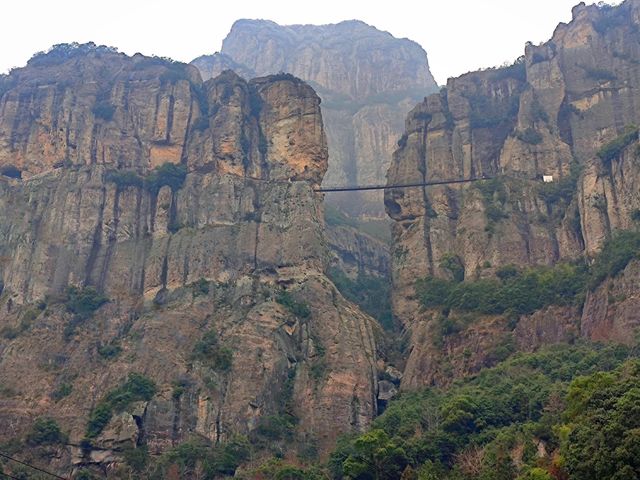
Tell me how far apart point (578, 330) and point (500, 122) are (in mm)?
27013

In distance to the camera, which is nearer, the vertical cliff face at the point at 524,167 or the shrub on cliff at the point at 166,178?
the vertical cliff face at the point at 524,167

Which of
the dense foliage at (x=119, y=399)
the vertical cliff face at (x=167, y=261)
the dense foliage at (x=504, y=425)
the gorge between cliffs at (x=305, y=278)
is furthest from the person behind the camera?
the vertical cliff face at (x=167, y=261)

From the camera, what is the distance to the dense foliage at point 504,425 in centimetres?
3828

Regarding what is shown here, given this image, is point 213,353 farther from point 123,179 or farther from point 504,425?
point 504,425

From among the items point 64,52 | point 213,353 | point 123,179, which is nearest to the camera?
point 213,353

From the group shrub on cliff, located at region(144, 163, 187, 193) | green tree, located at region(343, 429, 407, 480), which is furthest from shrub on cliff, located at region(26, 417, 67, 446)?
shrub on cliff, located at region(144, 163, 187, 193)

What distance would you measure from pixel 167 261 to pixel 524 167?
28.6 m

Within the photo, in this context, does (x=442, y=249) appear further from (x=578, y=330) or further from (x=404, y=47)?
(x=404, y=47)

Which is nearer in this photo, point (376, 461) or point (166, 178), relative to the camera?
point (376, 461)

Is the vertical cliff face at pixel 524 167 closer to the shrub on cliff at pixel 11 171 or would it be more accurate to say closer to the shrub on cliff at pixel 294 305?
the shrub on cliff at pixel 294 305

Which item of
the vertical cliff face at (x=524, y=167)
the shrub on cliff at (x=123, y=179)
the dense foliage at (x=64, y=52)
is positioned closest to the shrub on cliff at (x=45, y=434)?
the vertical cliff face at (x=524, y=167)

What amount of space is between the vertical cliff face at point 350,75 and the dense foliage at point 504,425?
53.2 m

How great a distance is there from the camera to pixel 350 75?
141 meters

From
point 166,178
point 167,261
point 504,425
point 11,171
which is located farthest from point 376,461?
point 11,171
